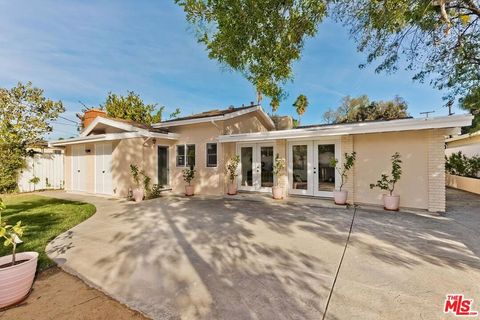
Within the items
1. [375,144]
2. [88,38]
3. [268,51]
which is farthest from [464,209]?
[88,38]

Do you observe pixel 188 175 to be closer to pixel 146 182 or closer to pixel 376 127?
pixel 146 182

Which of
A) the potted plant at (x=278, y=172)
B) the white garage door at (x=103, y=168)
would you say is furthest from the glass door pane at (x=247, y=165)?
the white garage door at (x=103, y=168)

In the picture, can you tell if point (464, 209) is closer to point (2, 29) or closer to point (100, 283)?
point (100, 283)

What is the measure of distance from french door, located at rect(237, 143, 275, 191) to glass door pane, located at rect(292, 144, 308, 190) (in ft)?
3.66

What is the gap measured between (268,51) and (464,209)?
898 cm

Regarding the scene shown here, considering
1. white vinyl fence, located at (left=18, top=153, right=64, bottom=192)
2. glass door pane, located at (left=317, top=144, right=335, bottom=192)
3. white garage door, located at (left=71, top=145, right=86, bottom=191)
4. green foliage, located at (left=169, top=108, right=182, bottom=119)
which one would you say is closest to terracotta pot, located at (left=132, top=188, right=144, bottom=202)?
white garage door, located at (left=71, top=145, right=86, bottom=191)

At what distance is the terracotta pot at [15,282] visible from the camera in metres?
2.81

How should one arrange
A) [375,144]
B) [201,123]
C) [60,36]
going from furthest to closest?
[201,123]
[60,36]
[375,144]

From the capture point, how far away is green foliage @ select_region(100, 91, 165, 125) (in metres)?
25.7

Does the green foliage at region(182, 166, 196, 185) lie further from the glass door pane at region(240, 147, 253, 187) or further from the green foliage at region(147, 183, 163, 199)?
the glass door pane at region(240, 147, 253, 187)

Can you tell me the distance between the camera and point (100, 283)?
3416 millimetres

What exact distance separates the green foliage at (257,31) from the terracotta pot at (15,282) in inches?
265

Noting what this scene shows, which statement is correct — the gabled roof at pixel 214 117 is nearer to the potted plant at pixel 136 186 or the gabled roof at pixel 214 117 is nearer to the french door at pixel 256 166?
the french door at pixel 256 166

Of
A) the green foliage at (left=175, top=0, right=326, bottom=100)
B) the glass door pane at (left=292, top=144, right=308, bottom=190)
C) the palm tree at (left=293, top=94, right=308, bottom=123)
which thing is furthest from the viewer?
the palm tree at (left=293, top=94, right=308, bottom=123)
